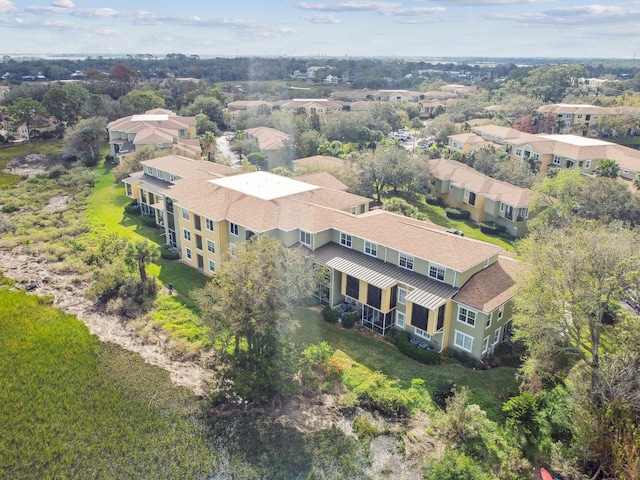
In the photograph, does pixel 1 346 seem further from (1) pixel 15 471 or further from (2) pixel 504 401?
(2) pixel 504 401

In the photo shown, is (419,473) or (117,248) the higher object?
(117,248)

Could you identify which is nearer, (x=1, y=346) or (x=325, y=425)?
(x=325, y=425)

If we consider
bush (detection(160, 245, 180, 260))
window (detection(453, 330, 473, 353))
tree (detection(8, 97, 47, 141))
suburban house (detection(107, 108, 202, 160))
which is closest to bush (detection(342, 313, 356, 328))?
window (detection(453, 330, 473, 353))

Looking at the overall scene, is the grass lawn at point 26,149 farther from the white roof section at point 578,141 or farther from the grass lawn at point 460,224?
the white roof section at point 578,141

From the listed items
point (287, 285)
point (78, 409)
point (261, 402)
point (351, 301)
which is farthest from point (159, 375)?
point (351, 301)

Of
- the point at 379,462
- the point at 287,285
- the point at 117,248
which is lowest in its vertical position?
the point at 379,462

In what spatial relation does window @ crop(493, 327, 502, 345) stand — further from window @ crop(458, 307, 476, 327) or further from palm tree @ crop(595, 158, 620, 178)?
palm tree @ crop(595, 158, 620, 178)

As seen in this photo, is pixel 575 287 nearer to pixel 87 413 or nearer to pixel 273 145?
pixel 87 413
